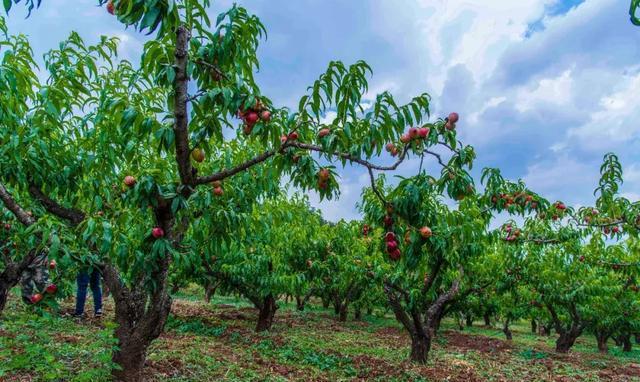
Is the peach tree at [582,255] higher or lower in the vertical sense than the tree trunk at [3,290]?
higher

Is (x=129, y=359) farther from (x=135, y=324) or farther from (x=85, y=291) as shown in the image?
(x=85, y=291)

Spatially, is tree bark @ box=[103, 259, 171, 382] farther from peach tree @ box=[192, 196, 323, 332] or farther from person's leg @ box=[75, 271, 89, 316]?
person's leg @ box=[75, 271, 89, 316]

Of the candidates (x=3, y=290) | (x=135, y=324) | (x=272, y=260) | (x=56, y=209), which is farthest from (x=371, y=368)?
(x=3, y=290)

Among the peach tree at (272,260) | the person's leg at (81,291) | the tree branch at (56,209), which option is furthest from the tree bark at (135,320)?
the person's leg at (81,291)

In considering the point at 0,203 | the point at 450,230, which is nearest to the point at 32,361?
the point at 0,203

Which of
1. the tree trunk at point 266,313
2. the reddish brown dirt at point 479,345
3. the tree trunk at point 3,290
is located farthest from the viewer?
the reddish brown dirt at point 479,345

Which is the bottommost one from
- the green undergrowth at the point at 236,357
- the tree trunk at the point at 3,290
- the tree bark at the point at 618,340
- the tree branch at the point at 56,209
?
the green undergrowth at the point at 236,357

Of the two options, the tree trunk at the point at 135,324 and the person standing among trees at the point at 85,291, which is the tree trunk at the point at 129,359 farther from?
the person standing among trees at the point at 85,291

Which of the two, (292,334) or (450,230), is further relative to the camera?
(292,334)

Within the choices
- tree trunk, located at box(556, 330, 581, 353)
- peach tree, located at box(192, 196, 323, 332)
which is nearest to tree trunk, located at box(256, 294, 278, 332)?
peach tree, located at box(192, 196, 323, 332)

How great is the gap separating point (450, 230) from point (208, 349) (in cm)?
536

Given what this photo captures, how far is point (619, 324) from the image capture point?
17250mm

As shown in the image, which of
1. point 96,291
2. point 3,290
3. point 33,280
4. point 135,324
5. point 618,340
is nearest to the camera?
point 135,324

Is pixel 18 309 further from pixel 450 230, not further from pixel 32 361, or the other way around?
pixel 450 230
